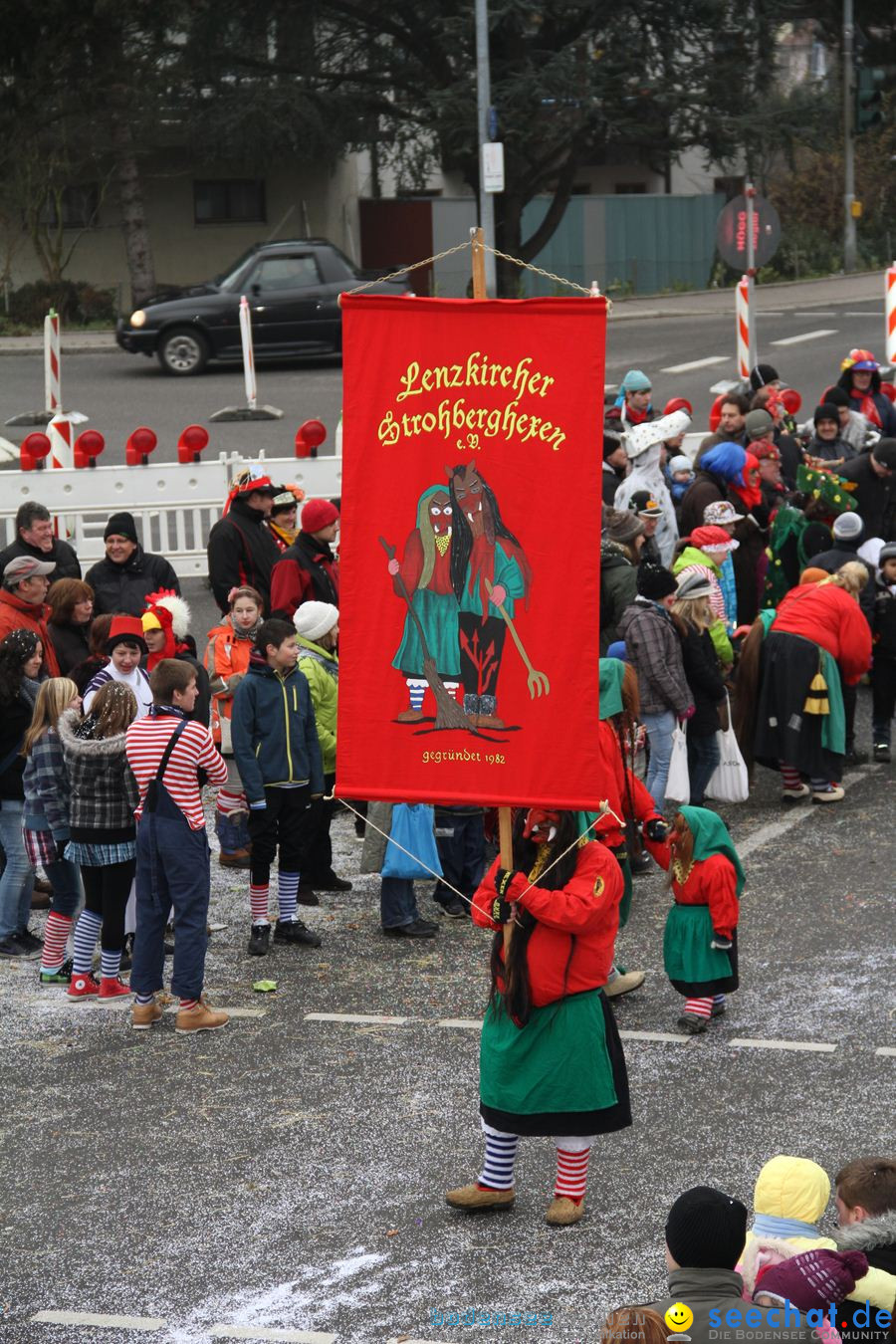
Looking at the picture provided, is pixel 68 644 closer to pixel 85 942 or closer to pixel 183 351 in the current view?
pixel 85 942

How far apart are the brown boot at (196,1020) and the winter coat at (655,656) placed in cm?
323

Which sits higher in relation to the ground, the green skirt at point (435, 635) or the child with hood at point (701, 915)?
the green skirt at point (435, 635)

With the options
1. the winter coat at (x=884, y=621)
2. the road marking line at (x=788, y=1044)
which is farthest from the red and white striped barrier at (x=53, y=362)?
the road marking line at (x=788, y=1044)

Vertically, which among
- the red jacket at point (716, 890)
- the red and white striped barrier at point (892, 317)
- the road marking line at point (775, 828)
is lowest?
the road marking line at point (775, 828)

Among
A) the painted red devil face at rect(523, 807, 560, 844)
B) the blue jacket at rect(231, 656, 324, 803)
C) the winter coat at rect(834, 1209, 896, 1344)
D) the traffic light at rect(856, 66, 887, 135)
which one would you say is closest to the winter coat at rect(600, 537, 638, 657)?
the blue jacket at rect(231, 656, 324, 803)

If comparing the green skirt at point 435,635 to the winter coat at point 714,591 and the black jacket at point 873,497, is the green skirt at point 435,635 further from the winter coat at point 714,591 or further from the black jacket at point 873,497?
the black jacket at point 873,497

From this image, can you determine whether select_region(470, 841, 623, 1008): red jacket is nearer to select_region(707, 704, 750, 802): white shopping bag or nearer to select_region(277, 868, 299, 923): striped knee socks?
select_region(277, 868, 299, 923): striped knee socks

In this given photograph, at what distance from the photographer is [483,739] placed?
636 centimetres

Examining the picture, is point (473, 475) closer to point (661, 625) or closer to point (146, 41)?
point (661, 625)

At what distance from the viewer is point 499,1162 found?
6.54 meters

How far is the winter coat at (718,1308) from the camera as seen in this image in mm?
4289

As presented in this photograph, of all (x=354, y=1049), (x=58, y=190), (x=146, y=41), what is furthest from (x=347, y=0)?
(x=354, y=1049)

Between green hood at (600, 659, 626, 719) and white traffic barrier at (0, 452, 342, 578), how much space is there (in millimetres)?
8628

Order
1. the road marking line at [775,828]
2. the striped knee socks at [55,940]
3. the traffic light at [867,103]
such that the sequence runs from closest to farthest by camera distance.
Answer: the striped knee socks at [55,940] < the road marking line at [775,828] < the traffic light at [867,103]
